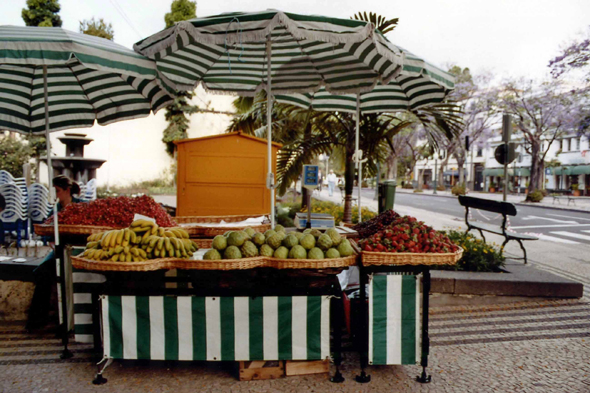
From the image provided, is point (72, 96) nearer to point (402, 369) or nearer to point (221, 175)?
point (221, 175)

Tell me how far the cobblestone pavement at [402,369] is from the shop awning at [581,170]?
39156 millimetres

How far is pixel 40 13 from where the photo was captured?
24.1 meters

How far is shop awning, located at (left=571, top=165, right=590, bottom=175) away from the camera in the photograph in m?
36.1

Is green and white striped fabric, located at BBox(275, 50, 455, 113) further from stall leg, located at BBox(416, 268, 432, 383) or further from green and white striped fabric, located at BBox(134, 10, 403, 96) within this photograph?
stall leg, located at BBox(416, 268, 432, 383)

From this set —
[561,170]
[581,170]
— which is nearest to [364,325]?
[581,170]

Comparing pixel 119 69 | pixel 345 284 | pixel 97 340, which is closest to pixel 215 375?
pixel 97 340

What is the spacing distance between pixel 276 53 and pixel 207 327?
11.6 ft

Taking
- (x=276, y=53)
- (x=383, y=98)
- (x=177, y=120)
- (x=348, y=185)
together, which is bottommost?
(x=348, y=185)

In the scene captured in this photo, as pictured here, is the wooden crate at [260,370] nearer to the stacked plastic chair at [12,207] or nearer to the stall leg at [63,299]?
the stall leg at [63,299]

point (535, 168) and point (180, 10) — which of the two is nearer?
point (180, 10)

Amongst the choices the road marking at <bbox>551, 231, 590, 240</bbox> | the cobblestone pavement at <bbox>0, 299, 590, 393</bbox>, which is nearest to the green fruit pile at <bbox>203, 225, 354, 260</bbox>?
the cobblestone pavement at <bbox>0, 299, 590, 393</bbox>

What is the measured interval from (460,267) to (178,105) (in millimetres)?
21918

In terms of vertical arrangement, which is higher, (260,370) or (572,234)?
(260,370)

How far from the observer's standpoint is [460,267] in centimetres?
555
